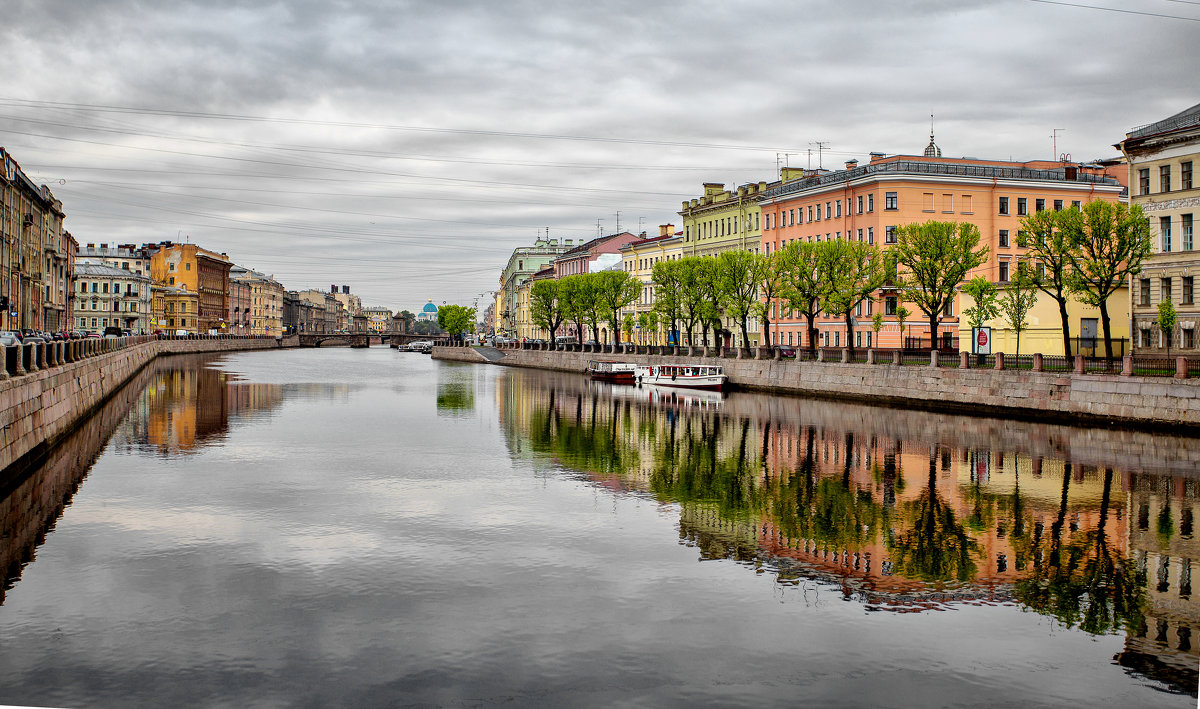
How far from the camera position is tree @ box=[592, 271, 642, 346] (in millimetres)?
102938

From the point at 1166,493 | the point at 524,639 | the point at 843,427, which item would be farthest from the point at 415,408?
the point at 524,639

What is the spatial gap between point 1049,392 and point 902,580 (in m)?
29.6

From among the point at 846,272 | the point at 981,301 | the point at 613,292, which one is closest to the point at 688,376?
the point at 846,272

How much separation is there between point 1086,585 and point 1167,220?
39.6 m

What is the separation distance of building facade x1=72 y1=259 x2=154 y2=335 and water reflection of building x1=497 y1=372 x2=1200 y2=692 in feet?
379

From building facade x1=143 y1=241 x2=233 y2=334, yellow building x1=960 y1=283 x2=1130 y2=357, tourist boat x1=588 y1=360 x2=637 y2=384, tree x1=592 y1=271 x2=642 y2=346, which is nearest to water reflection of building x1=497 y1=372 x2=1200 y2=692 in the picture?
yellow building x1=960 y1=283 x2=1130 y2=357

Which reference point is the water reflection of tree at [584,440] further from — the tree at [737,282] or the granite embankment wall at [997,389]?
the tree at [737,282]

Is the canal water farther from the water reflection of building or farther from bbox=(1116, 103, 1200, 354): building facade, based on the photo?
bbox=(1116, 103, 1200, 354): building facade

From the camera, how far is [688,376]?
7294 cm

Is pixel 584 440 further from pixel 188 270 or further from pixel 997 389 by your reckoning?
pixel 188 270

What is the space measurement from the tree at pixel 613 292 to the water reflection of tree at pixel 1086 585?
82083 mm

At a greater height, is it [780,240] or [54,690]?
[780,240]

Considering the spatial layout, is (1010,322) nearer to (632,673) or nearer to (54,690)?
(632,673)

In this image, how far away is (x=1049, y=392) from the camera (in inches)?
1705
